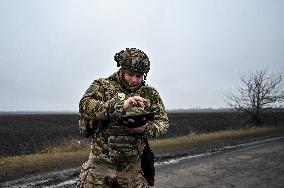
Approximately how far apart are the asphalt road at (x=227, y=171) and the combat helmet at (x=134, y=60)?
17.2 feet

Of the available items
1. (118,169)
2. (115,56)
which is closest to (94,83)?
(115,56)

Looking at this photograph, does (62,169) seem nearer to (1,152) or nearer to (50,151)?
(50,151)

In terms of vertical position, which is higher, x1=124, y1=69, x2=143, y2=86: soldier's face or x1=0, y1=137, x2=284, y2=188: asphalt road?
x1=124, y1=69, x2=143, y2=86: soldier's face

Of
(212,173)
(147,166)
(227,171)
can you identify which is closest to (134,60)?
(147,166)

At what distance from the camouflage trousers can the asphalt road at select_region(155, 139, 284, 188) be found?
16.3ft

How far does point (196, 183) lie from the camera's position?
7.99m

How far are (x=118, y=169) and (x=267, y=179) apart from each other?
654 centimetres

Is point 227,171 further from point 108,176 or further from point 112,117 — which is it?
point 112,117

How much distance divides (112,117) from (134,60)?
58 cm

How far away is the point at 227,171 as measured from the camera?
9500mm

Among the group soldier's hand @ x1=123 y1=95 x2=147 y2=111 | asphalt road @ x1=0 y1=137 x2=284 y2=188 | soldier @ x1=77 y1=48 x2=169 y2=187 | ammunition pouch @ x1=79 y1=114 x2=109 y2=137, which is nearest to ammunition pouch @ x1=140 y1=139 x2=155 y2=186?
soldier @ x1=77 y1=48 x2=169 y2=187

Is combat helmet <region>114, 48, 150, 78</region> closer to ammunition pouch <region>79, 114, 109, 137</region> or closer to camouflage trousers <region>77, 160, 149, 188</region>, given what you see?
ammunition pouch <region>79, 114, 109, 137</region>

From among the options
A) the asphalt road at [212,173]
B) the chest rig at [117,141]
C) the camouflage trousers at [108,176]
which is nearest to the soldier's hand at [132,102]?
the chest rig at [117,141]

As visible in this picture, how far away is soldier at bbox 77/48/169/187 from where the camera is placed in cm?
273
